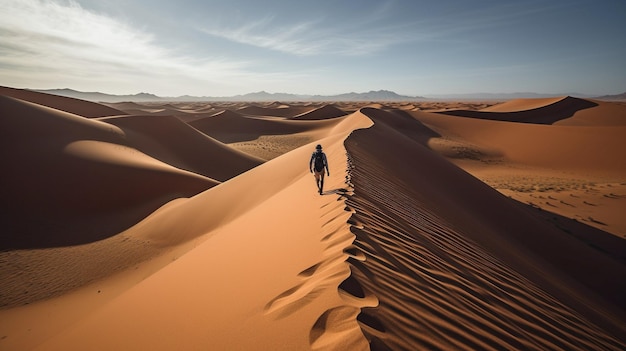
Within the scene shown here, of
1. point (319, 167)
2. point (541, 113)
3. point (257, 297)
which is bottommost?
point (257, 297)

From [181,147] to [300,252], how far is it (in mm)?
20941

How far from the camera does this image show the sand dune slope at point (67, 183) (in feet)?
28.1

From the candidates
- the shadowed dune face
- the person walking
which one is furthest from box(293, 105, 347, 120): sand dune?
the person walking

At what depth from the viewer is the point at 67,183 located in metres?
10.4

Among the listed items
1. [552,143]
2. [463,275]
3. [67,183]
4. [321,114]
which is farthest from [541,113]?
[67,183]

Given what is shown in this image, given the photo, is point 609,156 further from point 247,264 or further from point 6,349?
point 6,349

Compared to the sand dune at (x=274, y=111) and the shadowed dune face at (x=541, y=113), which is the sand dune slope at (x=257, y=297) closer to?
the shadowed dune face at (x=541, y=113)

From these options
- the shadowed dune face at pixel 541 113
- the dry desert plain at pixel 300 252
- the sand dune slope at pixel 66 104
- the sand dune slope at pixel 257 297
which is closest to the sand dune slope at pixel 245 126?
the sand dune slope at pixel 66 104

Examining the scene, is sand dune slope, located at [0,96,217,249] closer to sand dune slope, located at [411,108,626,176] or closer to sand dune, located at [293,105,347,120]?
sand dune slope, located at [411,108,626,176]

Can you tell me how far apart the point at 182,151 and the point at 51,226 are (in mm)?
13073

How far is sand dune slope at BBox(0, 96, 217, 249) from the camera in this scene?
8.57 metres

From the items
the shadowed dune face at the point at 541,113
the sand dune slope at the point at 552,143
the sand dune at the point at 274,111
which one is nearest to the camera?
the sand dune slope at the point at 552,143

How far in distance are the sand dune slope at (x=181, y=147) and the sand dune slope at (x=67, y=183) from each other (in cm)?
459

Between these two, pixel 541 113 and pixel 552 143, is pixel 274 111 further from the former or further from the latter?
pixel 552 143
